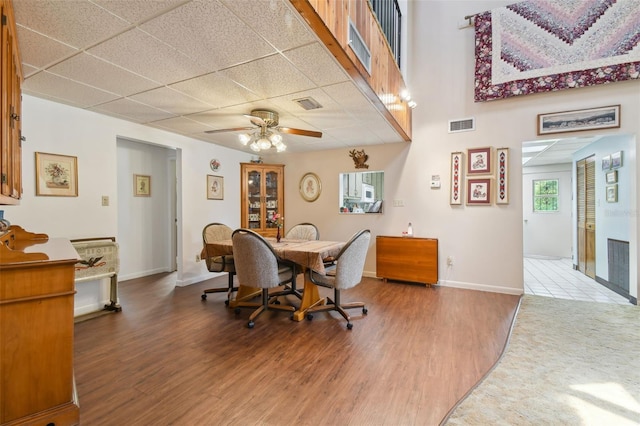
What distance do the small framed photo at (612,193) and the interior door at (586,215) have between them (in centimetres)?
62

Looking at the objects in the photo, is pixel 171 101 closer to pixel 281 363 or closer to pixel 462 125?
pixel 281 363

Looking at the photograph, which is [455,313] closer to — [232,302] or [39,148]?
[232,302]

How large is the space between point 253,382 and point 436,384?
1.24 metres

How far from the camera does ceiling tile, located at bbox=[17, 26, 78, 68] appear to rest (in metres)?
1.90

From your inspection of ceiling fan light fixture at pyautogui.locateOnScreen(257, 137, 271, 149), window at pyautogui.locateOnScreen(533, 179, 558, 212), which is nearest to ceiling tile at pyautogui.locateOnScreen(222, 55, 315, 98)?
ceiling fan light fixture at pyautogui.locateOnScreen(257, 137, 271, 149)

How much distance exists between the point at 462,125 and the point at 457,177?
79 centimetres

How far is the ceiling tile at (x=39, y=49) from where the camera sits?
1904 millimetres

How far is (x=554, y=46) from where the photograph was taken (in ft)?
12.3

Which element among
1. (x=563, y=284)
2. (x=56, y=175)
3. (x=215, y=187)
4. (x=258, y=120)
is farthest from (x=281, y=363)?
(x=563, y=284)

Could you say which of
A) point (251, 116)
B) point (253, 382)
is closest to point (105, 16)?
point (251, 116)

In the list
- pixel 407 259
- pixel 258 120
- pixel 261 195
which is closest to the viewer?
pixel 258 120

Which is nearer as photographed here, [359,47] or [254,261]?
[359,47]

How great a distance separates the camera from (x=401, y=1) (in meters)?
4.56

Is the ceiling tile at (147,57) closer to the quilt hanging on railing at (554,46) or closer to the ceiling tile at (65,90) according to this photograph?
the ceiling tile at (65,90)
